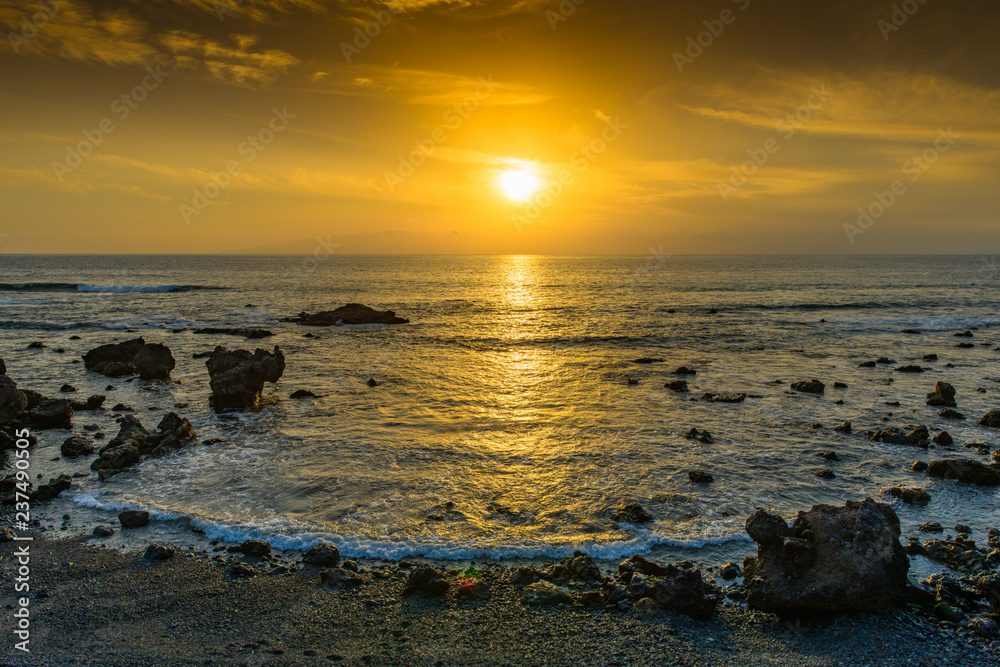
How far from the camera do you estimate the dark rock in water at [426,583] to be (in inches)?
323

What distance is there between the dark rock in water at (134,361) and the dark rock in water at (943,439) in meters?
29.5

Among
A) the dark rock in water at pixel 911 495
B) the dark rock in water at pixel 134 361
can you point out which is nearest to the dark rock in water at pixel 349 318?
the dark rock in water at pixel 134 361

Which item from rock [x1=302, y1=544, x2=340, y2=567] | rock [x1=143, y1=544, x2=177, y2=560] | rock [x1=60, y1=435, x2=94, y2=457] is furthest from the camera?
rock [x1=60, y1=435, x2=94, y2=457]

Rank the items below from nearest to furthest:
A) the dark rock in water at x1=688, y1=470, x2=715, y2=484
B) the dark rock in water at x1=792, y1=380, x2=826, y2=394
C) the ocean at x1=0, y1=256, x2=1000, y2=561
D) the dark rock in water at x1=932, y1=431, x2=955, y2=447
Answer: the ocean at x1=0, y1=256, x2=1000, y2=561 < the dark rock in water at x1=688, y1=470, x2=715, y2=484 < the dark rock in water at x1=932, y1=431, x2=955, y2=447 < the dark rock in water at x1=792, y1=380, x2=826, y2=394

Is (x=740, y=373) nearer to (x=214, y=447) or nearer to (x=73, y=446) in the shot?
(x=214, y=447)

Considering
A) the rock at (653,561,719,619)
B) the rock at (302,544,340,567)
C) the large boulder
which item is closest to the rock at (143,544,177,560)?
the rock at (302,544,340,567)

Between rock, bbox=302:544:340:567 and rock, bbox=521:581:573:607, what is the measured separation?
3.33 meters

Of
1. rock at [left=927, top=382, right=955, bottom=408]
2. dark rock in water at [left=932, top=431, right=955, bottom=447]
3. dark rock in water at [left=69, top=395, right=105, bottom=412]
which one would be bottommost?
dark rock in water at [left=69, top=395, right=105, bottom=412]

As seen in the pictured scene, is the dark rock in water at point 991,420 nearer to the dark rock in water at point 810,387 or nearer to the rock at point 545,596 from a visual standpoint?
the dark rock in water at point 810,387

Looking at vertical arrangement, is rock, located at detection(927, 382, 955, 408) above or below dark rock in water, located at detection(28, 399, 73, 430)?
above

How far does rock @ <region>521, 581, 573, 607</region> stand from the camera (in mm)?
8047

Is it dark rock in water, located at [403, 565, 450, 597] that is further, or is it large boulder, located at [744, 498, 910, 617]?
dark rock in water, located at [403, 565, 450, 597]

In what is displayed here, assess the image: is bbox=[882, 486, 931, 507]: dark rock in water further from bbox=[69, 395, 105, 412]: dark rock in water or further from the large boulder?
bbox=[69, 395, 105, 412]: dark rock in water

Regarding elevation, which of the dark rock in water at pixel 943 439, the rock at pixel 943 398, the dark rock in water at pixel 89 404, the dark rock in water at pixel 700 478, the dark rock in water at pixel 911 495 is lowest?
the dark rock in water at pixel 89 404
